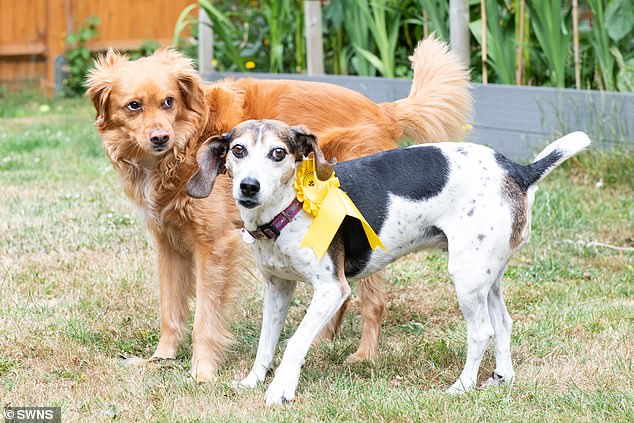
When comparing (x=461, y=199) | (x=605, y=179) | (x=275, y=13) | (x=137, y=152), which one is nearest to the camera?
(x=461, y=199)

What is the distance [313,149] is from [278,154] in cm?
16

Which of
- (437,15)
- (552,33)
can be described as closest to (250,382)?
(552,33)

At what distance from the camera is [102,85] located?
13.8 feet

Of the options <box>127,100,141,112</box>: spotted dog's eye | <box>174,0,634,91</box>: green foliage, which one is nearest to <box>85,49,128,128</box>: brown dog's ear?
<box>127,100,141,112</box>: spotted dog's eye

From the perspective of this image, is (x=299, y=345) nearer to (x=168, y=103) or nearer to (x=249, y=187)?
(x=249, y=187)

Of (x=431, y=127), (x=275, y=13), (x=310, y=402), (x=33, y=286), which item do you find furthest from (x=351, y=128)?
(x=275, y=13)

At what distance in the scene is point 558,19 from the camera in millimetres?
7379

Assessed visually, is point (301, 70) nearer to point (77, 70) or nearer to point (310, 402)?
point (77, 70)

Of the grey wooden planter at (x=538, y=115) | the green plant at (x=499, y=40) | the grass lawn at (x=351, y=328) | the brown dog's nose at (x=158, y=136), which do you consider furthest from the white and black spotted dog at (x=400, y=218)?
the green plant at (x=499, y=40)

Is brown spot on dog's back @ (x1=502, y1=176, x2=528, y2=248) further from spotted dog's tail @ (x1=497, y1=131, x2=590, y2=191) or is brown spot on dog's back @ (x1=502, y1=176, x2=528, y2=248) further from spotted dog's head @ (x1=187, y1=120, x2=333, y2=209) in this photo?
spotted dog's head @ (x1=187, y1=120, x2=333, y2=209)

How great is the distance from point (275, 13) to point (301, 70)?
671 mm

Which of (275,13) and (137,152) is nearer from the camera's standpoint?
(137,152)

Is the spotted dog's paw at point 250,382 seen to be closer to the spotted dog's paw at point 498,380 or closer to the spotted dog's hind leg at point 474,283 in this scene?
the spotted dog's hind leg at point 474,283

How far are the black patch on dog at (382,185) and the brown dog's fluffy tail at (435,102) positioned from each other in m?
0.86
